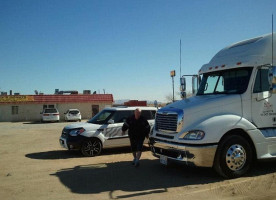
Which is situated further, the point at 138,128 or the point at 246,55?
the point at 138,128

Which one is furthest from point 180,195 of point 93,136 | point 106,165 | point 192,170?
point 93,136

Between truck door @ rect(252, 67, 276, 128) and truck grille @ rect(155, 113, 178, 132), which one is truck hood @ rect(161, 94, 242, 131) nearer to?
truck grille @ rect(155, 113, 178, 132)

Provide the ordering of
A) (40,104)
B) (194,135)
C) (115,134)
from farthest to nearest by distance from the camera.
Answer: (40,104) < (115,134) < (194,135)

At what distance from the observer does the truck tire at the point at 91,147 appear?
10.4 metres

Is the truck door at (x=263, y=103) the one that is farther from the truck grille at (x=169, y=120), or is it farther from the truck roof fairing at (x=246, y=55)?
the truck grille at (x=169, y=120)

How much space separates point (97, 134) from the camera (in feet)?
34.7

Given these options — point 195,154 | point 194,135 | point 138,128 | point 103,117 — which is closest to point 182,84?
point 138,128

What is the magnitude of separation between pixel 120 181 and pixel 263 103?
3.91 meters

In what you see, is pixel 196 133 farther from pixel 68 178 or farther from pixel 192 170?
pixel 68 178

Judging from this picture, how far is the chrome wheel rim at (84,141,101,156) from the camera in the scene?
10453mm

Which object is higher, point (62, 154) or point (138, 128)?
point (138, 128)

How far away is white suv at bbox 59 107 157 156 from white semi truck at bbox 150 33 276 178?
318cm

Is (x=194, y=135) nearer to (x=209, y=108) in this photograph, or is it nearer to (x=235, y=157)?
(x=209, y=108)

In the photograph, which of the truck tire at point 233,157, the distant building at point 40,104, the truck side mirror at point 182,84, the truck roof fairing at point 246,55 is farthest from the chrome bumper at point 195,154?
the distant building at point 40,104
